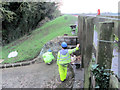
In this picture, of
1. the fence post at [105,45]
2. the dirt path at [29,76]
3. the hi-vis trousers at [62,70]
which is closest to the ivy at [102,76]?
the fence post at [105,45]

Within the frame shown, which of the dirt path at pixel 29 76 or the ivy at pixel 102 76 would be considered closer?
the ivy at pixel 102 76

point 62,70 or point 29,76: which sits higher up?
point 62,70

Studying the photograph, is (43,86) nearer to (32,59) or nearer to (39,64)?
(39,64)

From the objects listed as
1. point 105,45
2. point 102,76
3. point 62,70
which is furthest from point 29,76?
point 105,45

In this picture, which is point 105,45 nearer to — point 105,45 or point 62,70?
point 105,45

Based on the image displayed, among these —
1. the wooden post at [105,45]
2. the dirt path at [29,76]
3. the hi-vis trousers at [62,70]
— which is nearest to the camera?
the wooden post at [105,45]

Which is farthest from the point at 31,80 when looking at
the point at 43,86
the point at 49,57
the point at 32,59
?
the point at 32,59

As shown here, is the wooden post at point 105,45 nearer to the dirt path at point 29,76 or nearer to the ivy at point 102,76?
the ivy at point 102,76

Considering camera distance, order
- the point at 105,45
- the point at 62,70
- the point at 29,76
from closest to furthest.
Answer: the point at 105,45 → the point at 62,70 → the point at 29,76

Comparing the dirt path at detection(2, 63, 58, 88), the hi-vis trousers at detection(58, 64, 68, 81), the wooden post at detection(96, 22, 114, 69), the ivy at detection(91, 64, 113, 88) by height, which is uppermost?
the wooden post at detection(96, 22, 114, 69)

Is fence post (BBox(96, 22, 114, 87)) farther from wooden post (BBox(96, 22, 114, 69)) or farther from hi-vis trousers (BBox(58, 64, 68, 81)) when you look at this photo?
hi-vis trousers (BBox(58, 64, 68, 81))

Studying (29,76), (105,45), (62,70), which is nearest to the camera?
(105,45)

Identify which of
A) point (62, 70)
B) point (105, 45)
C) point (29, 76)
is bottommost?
point (29, 76)

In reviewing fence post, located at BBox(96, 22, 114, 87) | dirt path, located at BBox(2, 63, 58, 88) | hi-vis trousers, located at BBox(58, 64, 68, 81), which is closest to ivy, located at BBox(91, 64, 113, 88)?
fence post, located at BBox(96, 22, 114, 87)
